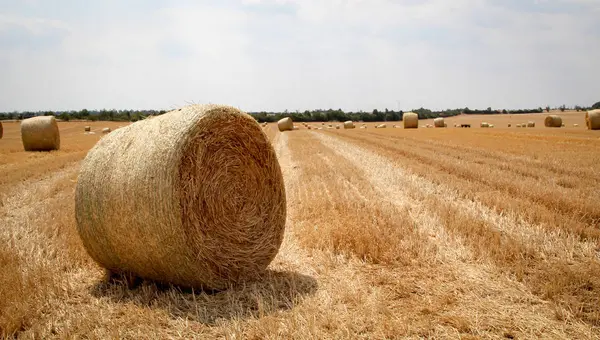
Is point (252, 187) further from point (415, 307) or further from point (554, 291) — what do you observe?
point (554, 291)

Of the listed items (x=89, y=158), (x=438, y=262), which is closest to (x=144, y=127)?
(x=89, y=158)

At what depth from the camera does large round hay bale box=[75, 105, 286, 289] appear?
4211mm

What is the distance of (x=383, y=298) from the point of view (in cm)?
404

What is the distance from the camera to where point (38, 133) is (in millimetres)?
19547

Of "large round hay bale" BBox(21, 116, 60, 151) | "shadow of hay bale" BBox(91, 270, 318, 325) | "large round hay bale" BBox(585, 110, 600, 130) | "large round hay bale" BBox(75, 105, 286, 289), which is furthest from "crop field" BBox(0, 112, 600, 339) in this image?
"large round hay bale" BBox(585, 110, 600, 130)

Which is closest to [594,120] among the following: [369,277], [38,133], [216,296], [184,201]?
[369,277]

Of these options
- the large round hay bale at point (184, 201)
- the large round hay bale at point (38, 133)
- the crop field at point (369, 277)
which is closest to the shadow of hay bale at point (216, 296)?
the crop field at point (369, 277)

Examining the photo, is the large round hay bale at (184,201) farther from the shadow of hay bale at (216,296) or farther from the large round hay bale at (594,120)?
the large round hay bale at (594,120)

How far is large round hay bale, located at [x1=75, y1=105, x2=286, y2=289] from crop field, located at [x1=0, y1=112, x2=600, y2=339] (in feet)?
0.90

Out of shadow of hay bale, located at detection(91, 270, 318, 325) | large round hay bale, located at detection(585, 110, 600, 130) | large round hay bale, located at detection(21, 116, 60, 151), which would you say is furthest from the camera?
large round hay bale, located at detection(585, 110, 600, 130)

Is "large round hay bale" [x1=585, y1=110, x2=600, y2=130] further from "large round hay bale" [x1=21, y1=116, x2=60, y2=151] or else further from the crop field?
"large round hay bale" [x1=21, y1=116, x2=60, y2=151]

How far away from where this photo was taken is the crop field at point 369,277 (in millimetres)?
3543

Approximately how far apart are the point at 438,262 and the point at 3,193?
30.0ft

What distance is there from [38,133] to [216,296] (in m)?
18.8
